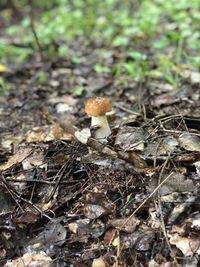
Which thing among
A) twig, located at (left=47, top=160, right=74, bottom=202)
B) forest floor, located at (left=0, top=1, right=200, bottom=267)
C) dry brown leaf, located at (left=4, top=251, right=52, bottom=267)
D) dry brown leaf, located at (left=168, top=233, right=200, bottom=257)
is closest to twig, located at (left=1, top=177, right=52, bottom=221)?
forest floor, located at (left=0, top=1, right=200, bottom=267)

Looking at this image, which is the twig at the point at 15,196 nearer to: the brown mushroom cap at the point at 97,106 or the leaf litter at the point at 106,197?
the leaf litter at the point at 106,197

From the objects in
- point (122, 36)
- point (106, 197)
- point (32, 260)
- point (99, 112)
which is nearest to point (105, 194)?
point (106, 197)

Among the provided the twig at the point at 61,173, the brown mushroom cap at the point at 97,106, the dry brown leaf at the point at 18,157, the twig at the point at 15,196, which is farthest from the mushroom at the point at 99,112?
the twig at the point at 15,196

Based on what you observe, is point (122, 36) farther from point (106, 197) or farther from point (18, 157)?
point (106, 197)

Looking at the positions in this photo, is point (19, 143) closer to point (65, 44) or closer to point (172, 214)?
point (172, 214)

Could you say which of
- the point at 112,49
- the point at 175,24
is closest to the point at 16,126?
the point at 112,49
